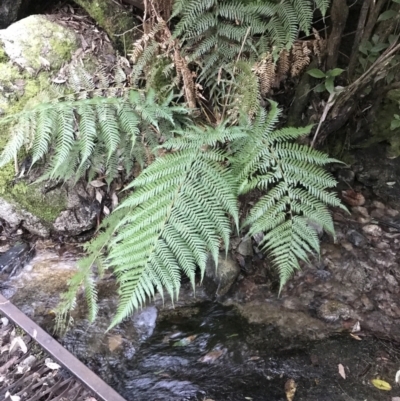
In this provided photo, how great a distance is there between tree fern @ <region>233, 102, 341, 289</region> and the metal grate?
3.89 ft

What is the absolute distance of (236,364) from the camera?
8.00ft

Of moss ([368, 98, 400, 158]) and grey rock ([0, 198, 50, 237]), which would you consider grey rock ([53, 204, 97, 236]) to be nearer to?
grey rock ([0, 198, 50, 237])

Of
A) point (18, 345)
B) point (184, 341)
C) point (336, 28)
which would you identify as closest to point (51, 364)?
point (18, 345)

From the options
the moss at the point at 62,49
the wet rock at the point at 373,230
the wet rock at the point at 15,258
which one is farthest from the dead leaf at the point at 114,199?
the wet rock at the point at 373,230

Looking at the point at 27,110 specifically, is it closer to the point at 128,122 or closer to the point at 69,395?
the point at 128,122

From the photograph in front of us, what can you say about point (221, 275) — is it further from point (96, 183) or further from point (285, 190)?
point (96, 183)

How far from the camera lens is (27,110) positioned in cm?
235

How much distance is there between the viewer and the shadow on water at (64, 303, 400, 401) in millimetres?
2277

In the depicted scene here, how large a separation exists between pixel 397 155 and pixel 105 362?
243 centimetres

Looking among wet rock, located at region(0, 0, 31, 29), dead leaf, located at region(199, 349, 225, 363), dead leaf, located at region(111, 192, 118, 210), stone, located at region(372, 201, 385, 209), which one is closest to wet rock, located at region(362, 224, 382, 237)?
stone, located at region(372, 201, 385, 209)

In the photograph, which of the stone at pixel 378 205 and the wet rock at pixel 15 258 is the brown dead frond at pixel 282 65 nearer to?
the stone at pixel 378 205

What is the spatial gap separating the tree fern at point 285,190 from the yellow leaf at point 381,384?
0.78 metres

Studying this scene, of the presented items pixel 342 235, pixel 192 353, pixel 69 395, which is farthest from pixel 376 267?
pixel 69 395

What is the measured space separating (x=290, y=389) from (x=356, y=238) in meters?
1.17
